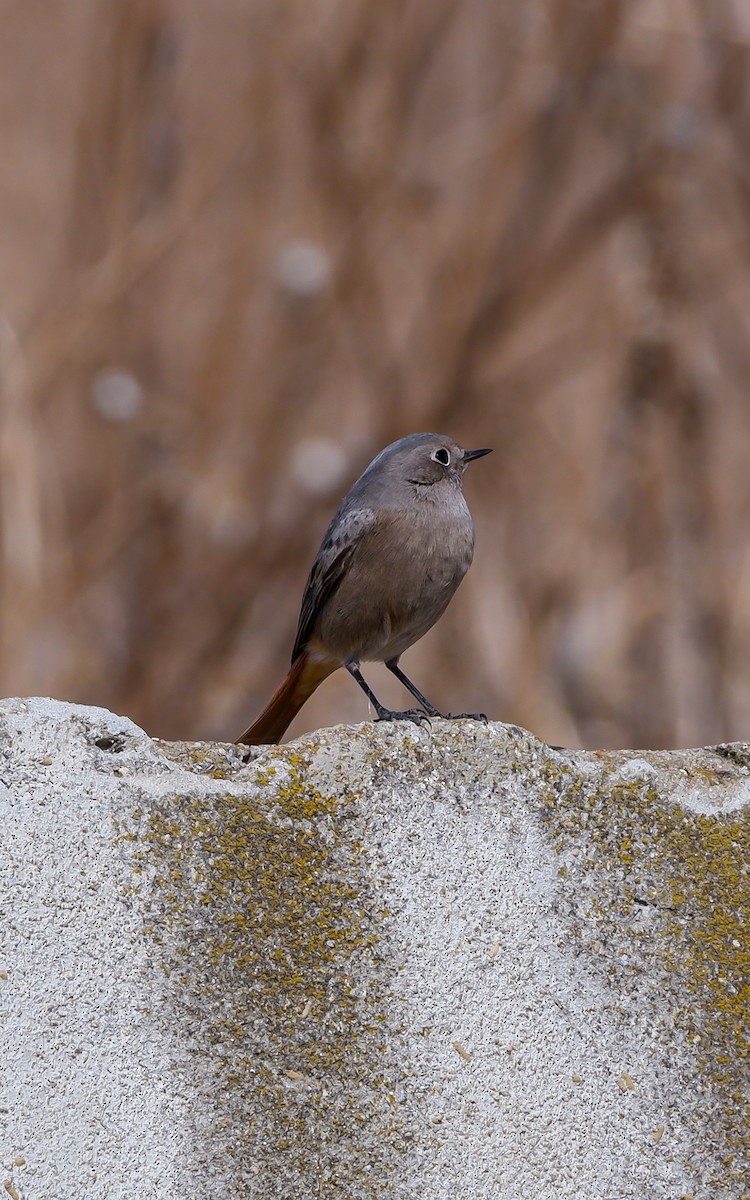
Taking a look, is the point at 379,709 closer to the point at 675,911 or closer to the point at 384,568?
the point at 384,568

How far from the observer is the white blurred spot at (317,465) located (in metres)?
3.67

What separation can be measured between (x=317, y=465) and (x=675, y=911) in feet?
7.44

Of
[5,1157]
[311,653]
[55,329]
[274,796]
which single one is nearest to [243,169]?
[55,329]

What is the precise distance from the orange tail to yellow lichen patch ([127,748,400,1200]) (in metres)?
1.20

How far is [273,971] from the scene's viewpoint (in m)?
1.46

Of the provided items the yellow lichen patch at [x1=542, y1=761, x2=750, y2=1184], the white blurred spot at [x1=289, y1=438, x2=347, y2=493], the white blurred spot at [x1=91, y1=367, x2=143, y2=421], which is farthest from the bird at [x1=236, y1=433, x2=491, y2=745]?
the yellow lichen patch at [x1=542, y1=761, x2=750, y2=1184]

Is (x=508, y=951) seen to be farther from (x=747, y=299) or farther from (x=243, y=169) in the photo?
(x=747, y=299)

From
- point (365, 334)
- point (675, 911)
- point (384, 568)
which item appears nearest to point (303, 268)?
point (365, 334)

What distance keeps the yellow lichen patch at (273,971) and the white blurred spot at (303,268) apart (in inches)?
93.5

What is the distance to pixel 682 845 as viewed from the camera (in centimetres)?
162

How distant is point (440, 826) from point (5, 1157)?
52cm

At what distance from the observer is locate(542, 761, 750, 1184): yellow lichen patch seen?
1.52 metres

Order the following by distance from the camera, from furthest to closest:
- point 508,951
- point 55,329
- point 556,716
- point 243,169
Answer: point 556,716
point 243,169
point 55,329
point 508,951

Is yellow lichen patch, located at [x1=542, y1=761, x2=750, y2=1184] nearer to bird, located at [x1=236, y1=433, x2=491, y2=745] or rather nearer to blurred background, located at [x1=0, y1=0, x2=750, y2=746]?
bird, located at [x1=236, y1=433, x2=491, y2=745]
